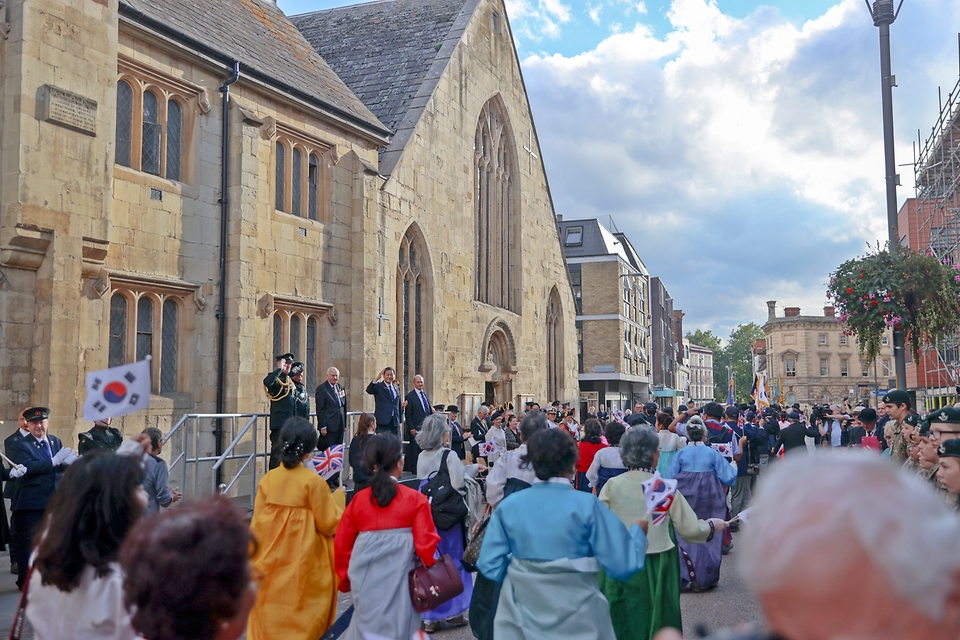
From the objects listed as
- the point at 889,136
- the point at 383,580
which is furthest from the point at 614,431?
the point at 889,136

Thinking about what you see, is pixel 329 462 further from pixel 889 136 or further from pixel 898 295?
pixel 889 136

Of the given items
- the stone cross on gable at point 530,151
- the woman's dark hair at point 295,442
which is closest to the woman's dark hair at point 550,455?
the woman's dark hair at point 295,442

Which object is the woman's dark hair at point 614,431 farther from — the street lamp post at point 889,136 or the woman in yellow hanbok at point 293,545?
the street lamp post at point 889,136

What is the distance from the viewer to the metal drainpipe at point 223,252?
13711 mm

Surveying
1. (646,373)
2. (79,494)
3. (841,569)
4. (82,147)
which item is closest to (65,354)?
(82,147)

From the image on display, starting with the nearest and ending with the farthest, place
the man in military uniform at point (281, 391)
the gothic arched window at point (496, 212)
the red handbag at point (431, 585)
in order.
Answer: the red handbag at point (431, 585)
the man in military uniform at point (281, 391)
the gothic arched window at point (496, 212)

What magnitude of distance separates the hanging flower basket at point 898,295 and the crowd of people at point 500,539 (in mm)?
2540

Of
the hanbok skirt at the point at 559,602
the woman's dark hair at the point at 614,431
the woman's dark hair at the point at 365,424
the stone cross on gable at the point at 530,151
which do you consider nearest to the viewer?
the hanbok skirt at the point at 559,602

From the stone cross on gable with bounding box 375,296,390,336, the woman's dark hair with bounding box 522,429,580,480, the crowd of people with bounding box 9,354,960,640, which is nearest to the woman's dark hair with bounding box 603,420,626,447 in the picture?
the crowd of people with bounding box 9,354,960,640

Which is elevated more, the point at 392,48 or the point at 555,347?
the point at 392,48

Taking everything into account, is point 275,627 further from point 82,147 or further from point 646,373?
point 646,373

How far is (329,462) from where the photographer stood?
→ 6988 mm

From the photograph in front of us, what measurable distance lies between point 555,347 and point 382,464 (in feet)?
83.0

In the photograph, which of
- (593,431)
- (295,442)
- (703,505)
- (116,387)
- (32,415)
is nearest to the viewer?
(116,387)
